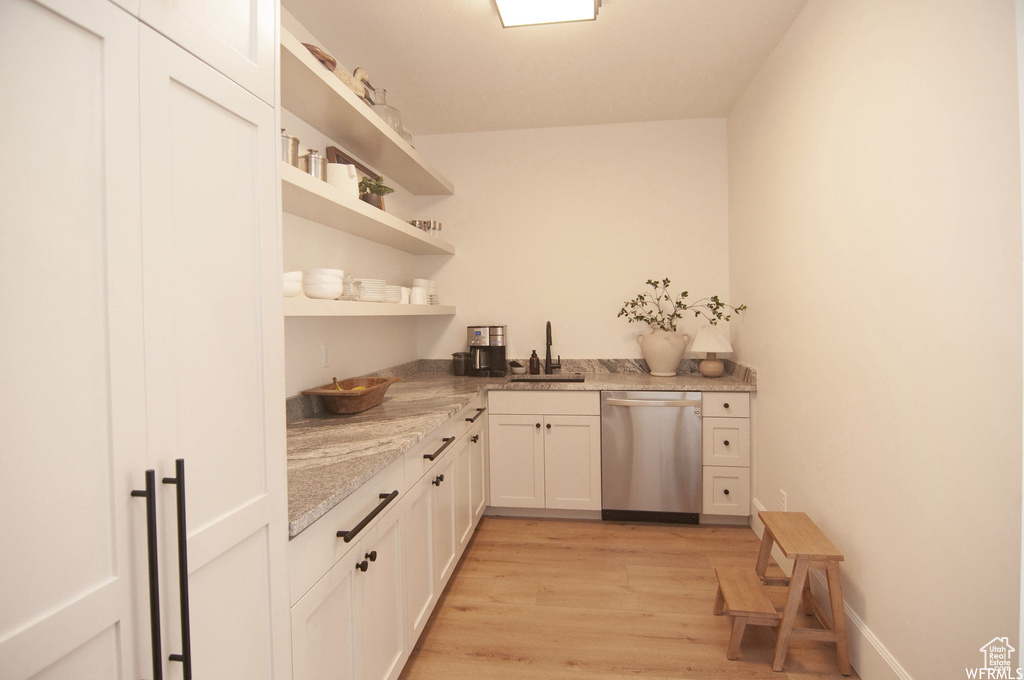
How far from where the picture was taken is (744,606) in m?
1.92

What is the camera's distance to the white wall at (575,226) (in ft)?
11.8

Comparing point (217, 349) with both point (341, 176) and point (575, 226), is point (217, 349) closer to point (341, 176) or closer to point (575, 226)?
point (341, 176)

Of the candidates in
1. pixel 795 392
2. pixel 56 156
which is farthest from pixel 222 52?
pixel 795 392

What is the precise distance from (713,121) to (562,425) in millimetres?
2372

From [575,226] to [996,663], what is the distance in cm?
306

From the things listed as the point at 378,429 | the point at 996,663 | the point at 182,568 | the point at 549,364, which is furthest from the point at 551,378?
the point at 182,568

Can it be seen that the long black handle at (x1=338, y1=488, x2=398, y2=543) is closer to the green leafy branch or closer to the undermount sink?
the undermount sink

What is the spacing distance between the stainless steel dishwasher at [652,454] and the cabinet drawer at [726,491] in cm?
6

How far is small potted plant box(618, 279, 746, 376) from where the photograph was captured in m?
3.43

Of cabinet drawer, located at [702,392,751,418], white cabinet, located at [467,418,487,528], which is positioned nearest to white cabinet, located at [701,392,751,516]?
cabinet drawer, located at [702,392,751,418]

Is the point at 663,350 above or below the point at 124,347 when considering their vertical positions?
below

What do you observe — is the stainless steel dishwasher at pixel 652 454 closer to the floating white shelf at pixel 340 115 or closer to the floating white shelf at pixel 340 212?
the floating white shelf at pixel 340 212

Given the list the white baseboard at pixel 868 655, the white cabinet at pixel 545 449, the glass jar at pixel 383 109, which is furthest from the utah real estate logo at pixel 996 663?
the glass jar at pixel 383 109

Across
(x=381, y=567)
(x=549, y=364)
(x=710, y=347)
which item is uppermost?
(x=710, y=347)
